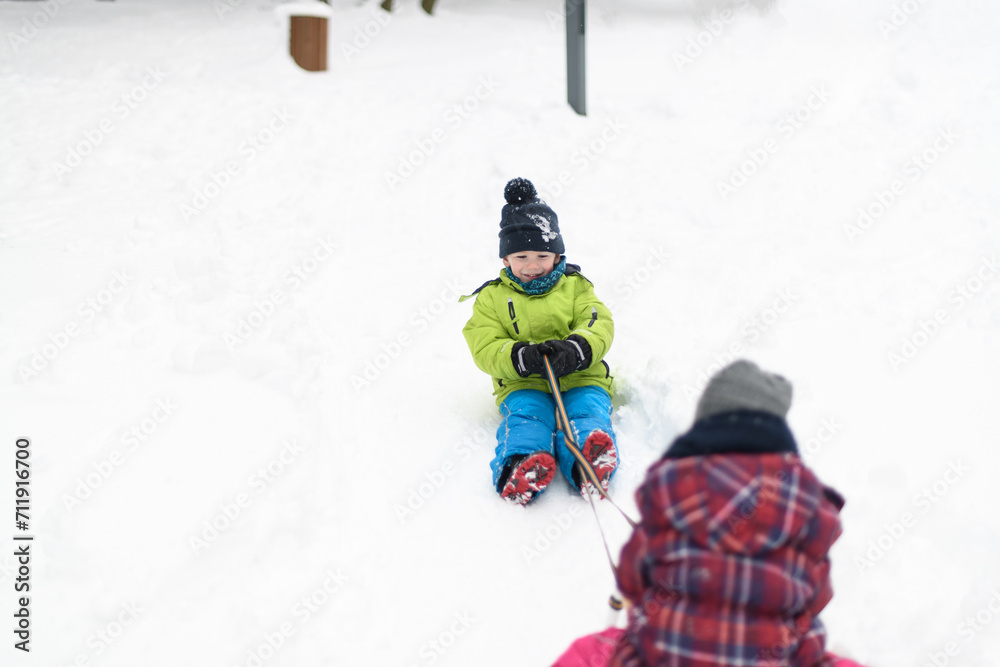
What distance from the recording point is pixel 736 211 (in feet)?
16.5

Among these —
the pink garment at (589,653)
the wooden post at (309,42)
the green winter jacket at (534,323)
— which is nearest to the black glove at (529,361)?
the green winter jacket at (534,323)

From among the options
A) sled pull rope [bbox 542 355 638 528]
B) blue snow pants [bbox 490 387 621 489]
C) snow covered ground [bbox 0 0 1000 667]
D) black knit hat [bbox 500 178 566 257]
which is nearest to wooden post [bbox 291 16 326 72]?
snow covered ground [bbox 0 0 1000 667]

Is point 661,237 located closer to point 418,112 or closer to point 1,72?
point 418,112

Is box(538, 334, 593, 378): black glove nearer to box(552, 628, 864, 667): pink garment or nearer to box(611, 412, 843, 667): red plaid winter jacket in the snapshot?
box(552, 628, 864, 667): pink garment

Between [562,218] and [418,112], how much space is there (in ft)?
6.37

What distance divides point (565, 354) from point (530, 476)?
532 millimetres

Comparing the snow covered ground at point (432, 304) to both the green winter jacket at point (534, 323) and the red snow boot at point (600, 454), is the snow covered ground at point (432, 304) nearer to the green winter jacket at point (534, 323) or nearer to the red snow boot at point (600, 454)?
the red snow boot at point (600, 454)

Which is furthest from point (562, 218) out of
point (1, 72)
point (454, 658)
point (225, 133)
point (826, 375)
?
point (1, 72)

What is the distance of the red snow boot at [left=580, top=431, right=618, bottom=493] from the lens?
2.70m

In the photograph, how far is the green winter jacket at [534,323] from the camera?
3.12m

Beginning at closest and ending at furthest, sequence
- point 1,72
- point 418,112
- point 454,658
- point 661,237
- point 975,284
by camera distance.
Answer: point 454,658 → point 975,284 → point 661,237 → point 418,112 → point 1,72

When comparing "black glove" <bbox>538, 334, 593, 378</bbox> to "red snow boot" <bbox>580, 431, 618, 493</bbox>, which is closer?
"red snow boot" <bbox>580, 431, 618, 493</bbox>

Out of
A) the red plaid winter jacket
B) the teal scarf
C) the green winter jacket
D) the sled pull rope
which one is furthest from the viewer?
the teal scarf

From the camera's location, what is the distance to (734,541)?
132 cm
